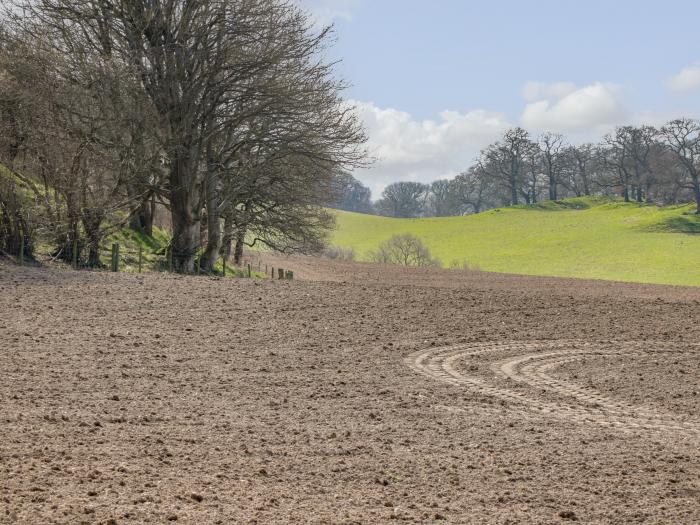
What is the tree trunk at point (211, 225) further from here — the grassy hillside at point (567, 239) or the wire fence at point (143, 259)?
the grassy hillside at point (567, 239)

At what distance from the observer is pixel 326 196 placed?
112ft

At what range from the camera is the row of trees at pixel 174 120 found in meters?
25.2

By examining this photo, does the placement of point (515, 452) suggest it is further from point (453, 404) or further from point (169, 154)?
point (169, 154)

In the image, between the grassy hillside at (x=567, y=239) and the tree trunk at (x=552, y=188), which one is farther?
the tree trunk at (x=552, y=188)

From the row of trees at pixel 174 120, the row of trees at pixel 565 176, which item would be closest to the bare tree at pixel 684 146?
the row of trees at pixel 565 176

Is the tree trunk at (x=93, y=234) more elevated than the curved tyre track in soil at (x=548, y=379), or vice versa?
the tree trunk at (x=93, y=234)

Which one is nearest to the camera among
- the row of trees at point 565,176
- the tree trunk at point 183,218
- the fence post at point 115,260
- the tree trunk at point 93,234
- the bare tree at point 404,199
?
the tree trunk at point 93,234

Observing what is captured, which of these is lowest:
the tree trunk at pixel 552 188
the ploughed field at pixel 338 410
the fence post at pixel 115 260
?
the ploughed field at pixel 338 410

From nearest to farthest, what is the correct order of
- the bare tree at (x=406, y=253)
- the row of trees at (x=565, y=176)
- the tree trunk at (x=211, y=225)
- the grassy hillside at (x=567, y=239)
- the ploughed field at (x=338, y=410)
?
the ploughed field at (x=338, y=410) → the tree trunk at (x=211, y=225) → the grassy hillside at (x=567, y=239) → the bare tree at (x=406, y=253) → the row of trees at (x=565, y=176)

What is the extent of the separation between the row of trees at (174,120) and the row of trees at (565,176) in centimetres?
6634

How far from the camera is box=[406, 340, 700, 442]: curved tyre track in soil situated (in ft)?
33.7

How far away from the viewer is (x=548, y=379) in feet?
42.2

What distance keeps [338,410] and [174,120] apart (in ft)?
68.1

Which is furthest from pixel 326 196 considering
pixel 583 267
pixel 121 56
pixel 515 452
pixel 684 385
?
pixel 583 267
